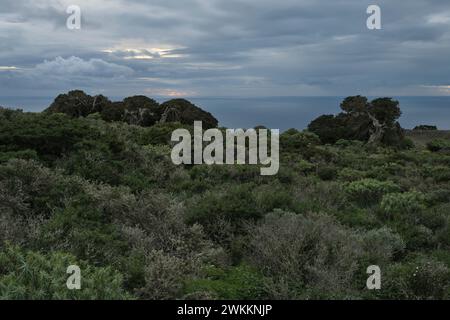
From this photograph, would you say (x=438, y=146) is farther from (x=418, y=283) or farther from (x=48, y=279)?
(x=48, y=279)

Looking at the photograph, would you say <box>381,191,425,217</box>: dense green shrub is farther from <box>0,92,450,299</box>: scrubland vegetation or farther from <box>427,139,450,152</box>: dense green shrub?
<box>427,139,450,152</box>: dense green shrub

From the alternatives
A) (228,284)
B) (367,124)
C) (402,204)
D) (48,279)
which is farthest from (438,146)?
(48,279)

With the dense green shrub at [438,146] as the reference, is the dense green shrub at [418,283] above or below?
below

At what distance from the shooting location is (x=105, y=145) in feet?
44.2

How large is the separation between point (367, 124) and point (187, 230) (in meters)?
26.8

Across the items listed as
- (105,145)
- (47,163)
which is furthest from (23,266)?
(105,145)

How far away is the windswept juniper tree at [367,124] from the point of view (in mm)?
31562

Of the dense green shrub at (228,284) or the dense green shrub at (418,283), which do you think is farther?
the dense green shrub at (418,283)

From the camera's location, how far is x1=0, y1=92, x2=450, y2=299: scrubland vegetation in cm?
594

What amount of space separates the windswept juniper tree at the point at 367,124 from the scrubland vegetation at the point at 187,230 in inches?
671

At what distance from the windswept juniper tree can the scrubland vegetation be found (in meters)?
17.0

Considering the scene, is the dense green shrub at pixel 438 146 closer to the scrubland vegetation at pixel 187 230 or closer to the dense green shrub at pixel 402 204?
the scrubland vegetation at pixel 187 230

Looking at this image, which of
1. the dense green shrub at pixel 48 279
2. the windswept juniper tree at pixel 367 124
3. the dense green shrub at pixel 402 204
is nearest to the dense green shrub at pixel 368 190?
the dense green shrub at pixel 402 204

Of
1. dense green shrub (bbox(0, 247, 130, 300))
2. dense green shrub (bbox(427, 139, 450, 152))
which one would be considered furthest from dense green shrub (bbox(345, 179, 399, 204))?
dense green shrub (bbox(427, 139, 450, 152))
